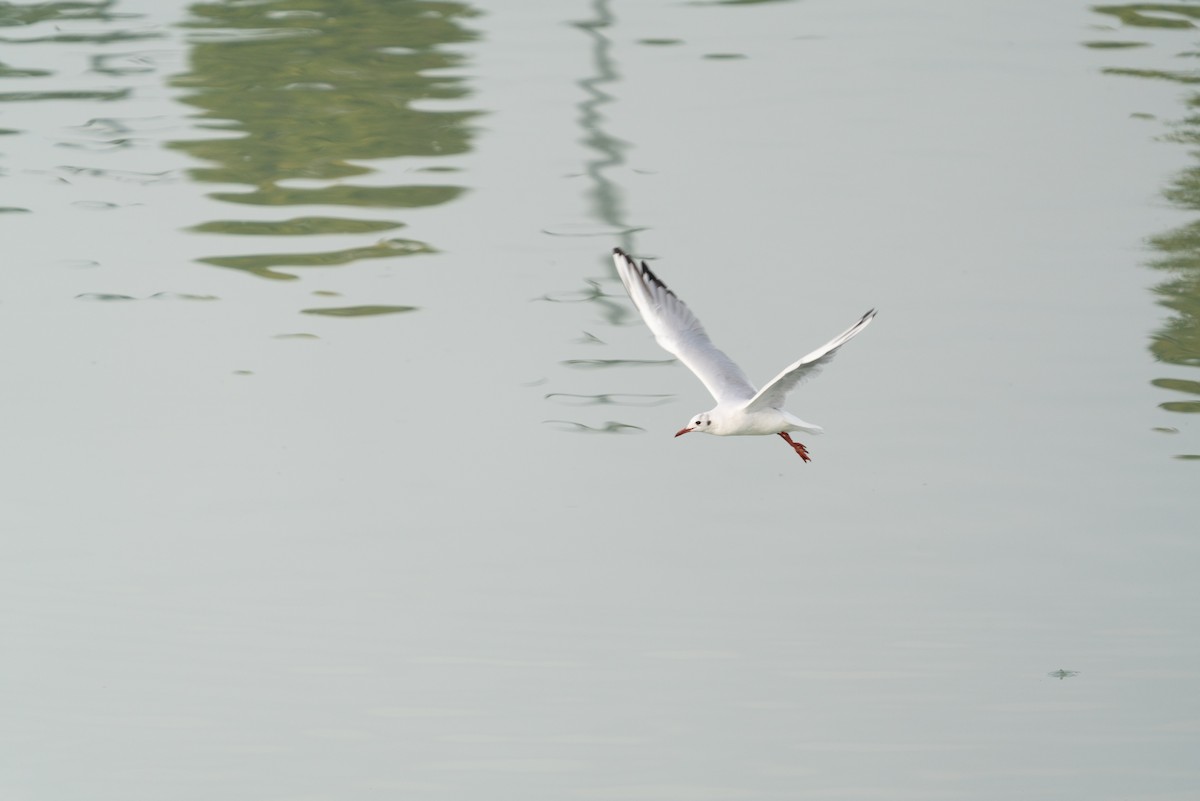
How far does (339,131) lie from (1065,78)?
5.82 metres

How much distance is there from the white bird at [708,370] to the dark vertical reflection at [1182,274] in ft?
10.8

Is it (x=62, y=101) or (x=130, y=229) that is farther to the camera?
(x=62, y=101)

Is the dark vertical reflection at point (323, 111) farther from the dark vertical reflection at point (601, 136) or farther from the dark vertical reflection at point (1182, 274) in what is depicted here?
the dark vertical reflection at point (1182, 274)

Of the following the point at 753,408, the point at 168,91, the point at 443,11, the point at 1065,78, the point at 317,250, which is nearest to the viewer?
the point at 753,408

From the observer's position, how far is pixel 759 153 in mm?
12773

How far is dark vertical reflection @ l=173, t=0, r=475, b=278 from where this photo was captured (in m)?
12.5

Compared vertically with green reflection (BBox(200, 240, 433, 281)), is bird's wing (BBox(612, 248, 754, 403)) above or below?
above

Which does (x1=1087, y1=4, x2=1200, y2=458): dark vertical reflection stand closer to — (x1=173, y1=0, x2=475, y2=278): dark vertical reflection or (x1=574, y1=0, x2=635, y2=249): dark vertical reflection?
(x1=574, y1=0, x2=635, y2=249): dark vertical reflection

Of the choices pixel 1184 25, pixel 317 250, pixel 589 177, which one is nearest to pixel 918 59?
pixel 1184 25

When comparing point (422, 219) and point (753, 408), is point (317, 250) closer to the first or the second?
point (422, 219)

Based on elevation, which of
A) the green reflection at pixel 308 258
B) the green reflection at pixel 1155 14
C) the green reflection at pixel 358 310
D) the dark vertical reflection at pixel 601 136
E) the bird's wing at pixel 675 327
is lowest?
the green reflection at pixel 358 310

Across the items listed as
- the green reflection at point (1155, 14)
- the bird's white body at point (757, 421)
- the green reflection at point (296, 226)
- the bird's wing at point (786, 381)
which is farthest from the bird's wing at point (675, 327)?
the green reflection at point (1155, 14)

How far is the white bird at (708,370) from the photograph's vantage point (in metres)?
7.05

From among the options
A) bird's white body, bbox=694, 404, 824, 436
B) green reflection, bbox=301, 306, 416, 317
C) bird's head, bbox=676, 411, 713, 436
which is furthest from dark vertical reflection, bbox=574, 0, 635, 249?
bird's white body, bbox=694, 404, 824, 436
